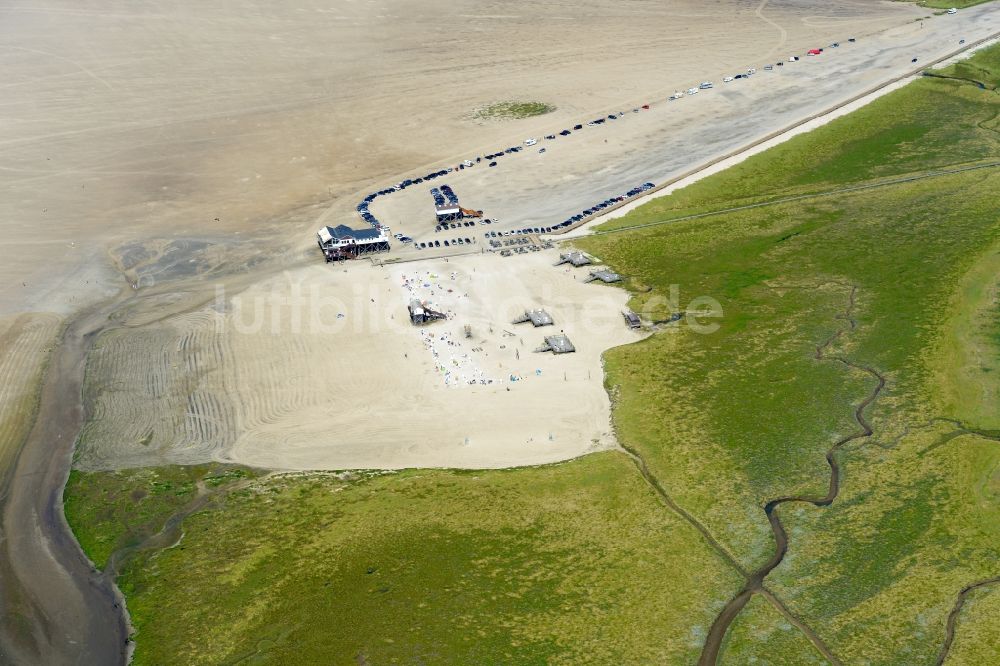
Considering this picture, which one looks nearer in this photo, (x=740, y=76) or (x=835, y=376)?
(x=835, y=376)

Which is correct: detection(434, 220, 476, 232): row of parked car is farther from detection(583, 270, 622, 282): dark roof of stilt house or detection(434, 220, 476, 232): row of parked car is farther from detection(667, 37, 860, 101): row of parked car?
detection(667, 37, 860, 101): row of parked car

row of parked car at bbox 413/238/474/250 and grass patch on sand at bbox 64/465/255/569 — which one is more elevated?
row of parked car at bbox 413/238/474/250

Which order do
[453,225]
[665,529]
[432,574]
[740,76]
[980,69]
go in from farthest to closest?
[980,69] < [740,76] < [453,225] < [665,529] < [432,574]

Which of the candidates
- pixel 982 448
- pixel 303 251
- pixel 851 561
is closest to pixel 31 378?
pixel 303 251

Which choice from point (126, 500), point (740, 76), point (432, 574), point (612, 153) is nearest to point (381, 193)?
point (612, 153)

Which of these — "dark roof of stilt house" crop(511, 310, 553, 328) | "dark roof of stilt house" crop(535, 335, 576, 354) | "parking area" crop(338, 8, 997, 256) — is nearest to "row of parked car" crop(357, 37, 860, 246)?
"parking area" crop(338, 8, 997, 256)

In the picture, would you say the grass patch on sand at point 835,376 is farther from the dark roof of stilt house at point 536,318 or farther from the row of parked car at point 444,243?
the row of parked car at point 444,243

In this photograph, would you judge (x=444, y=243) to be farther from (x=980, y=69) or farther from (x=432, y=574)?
(x=980, y=69)

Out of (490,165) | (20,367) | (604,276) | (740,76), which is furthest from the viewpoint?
(740,76)
